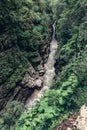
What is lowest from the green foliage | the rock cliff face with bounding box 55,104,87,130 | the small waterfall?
the small waterfall

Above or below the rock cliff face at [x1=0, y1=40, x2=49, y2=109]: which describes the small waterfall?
below

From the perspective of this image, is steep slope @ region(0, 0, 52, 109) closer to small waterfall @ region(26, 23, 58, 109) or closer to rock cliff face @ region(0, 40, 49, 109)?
rock cliff face @ region(0, 40, 49, 109)

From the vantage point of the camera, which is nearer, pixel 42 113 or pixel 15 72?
pixel 42 113

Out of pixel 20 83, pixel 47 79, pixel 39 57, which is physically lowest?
pixel 47 79

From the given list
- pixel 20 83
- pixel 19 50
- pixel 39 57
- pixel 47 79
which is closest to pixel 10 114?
pixel 20 83

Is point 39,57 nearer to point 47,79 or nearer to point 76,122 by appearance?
point 47,79

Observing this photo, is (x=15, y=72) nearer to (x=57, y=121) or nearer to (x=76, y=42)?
(x=76, y=42)

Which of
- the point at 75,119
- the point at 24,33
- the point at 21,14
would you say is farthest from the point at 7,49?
the point at 75,119

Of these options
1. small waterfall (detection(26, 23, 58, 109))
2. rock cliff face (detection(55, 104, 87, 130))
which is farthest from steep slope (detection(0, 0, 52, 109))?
rock cliff face (detection(55, 104, 87, 130))
